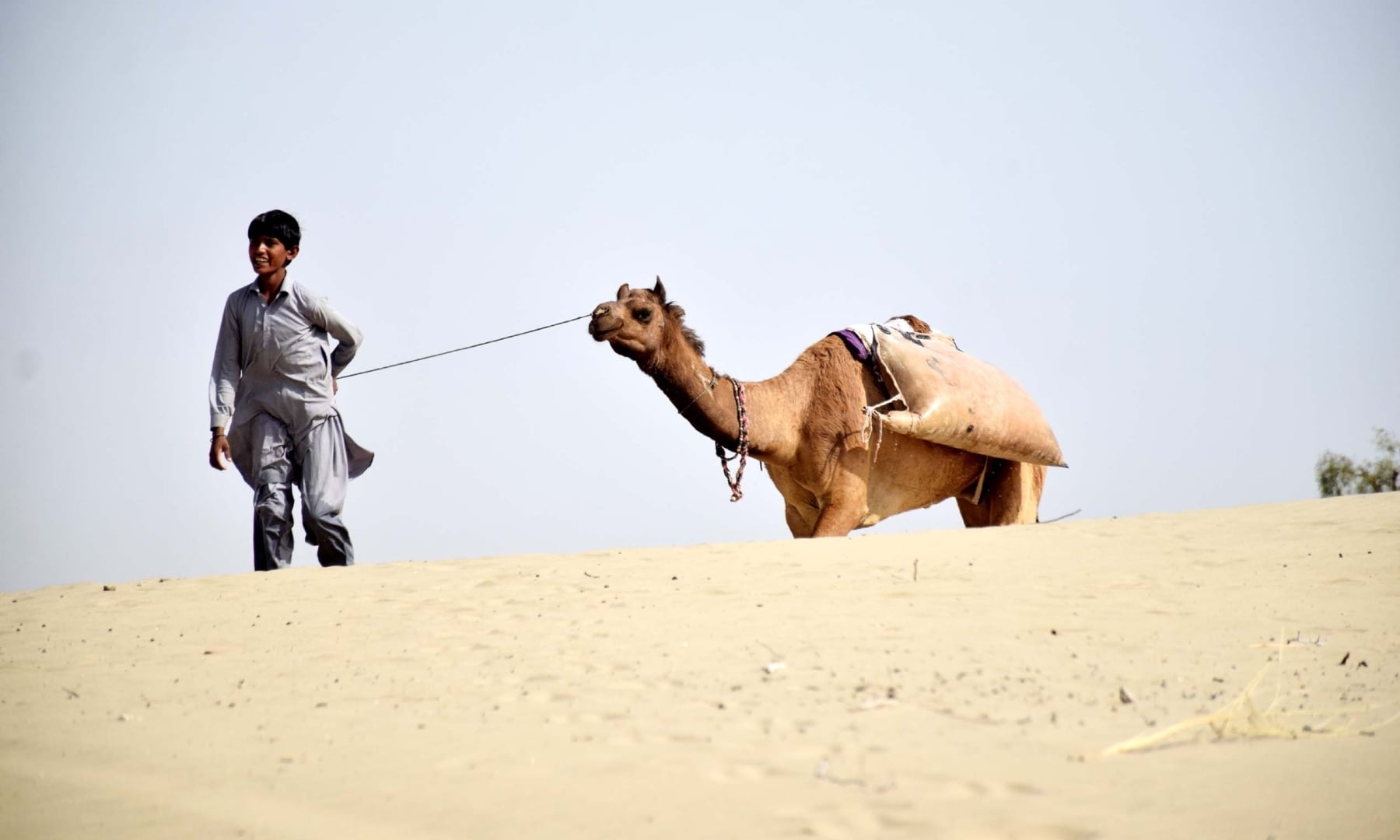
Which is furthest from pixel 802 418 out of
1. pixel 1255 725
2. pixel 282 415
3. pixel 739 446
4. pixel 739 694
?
pixel 1255 725

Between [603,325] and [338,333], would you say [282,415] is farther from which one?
[603,325]

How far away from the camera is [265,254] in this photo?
8.95m

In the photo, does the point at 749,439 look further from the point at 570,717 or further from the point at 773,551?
the point at 570,717

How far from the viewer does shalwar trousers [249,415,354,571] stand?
29.2ft

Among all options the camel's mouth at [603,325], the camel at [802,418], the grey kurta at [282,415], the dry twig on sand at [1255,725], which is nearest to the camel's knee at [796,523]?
the camel at [802,418]

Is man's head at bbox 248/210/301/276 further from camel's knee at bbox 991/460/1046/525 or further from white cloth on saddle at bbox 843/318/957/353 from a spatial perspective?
camel's knee at bbox 991/460/1046/525

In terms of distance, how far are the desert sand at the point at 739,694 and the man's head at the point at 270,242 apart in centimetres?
201

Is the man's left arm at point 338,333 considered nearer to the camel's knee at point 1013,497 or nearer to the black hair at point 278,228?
the black hair at point 278,228

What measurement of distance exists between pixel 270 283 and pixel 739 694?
5102 millimetres

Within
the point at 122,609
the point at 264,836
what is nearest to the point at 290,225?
the point at 122,609

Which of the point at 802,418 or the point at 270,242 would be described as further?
the point at 802,418

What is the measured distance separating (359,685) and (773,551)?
3144 mm

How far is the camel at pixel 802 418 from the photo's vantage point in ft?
33.4

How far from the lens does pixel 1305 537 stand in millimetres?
8586
